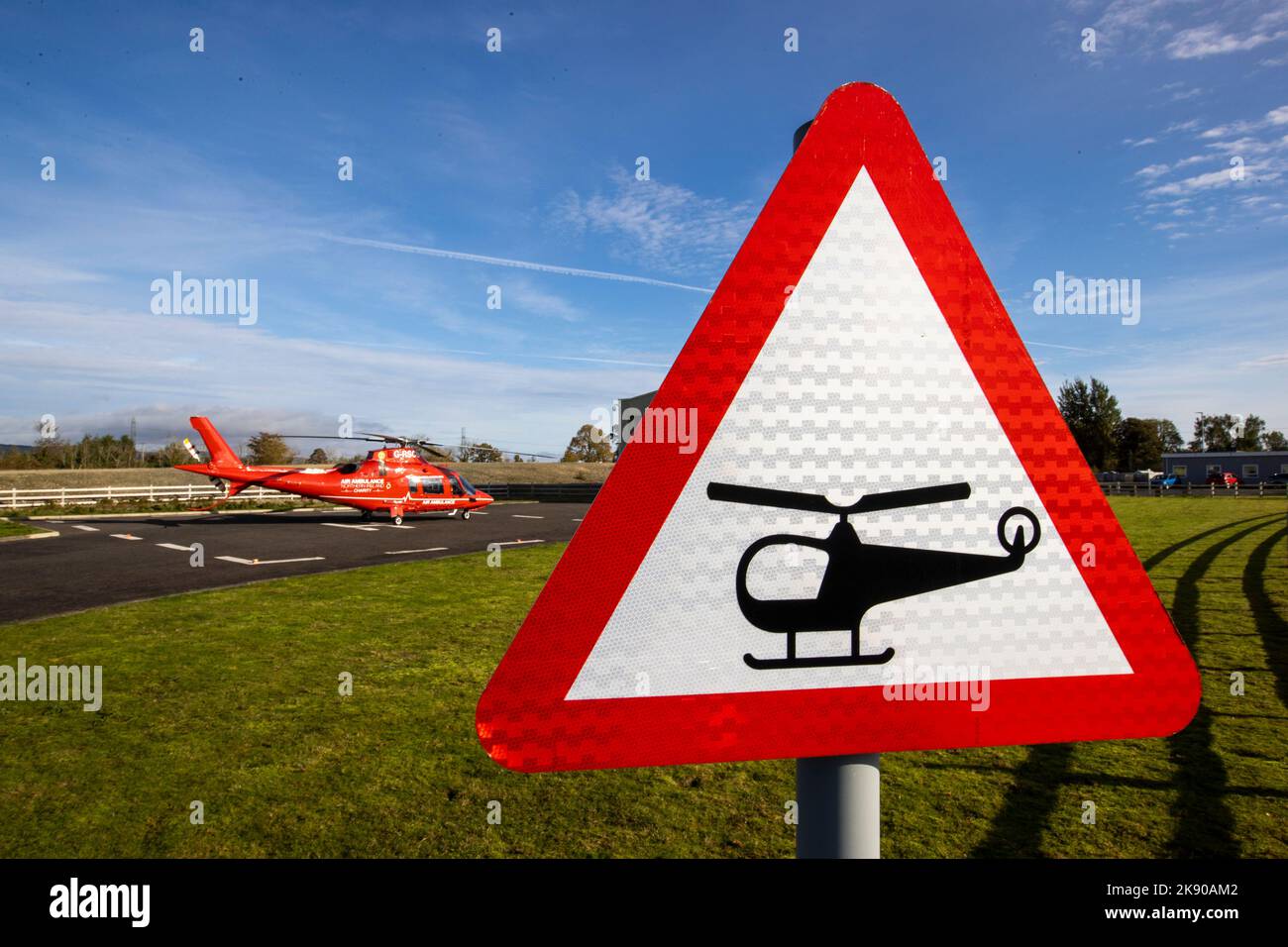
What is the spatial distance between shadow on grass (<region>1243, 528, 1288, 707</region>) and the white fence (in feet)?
131

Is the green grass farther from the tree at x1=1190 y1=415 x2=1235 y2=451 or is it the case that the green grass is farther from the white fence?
the tree at x1=1190 y1=415 x2=1235 y2=451

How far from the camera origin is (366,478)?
23.1 meters

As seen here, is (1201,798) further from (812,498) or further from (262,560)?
(262,560)

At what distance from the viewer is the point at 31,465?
67.8 meters

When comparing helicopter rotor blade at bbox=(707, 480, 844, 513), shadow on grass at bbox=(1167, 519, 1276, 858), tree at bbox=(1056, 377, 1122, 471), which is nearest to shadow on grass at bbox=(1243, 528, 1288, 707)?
shadow on grass at bbox=(1167, 519, 1276, 858)

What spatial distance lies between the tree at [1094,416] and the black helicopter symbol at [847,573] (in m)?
73.2

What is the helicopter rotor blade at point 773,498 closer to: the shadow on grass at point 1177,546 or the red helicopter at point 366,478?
the shadow on grass at point 1177,546

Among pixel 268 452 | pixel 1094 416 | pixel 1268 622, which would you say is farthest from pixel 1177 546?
pixel 268 452

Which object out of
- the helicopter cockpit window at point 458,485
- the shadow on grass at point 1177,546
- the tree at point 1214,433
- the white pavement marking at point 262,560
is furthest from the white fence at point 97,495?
the tree at point 1214,433

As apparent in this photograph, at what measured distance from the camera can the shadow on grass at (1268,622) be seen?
5508 millimetres

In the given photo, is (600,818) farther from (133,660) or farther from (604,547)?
(133,660)
